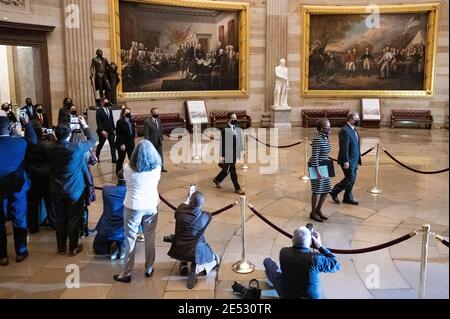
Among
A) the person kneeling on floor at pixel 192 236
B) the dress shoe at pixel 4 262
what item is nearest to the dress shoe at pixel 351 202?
the person kneeling on floor at pixel 192 236

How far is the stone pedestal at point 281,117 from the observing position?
1845 centimetres

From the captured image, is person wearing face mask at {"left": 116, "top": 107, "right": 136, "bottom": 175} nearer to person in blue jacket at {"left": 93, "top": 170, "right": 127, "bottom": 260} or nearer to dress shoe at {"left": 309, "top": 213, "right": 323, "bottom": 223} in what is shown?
person in blue jacket at {"left": 93, "top": 170, "right": 127, "bottom": 260}

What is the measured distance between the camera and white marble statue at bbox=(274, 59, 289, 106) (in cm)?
1803

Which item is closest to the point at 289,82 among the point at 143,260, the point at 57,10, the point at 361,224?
the point at 57,10

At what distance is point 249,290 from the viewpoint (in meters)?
4.75

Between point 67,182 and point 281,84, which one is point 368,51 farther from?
point 67,182

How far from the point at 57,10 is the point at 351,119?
10.9m

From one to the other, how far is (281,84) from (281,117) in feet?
4.44

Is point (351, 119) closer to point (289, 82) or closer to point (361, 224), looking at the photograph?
point (361, 224)

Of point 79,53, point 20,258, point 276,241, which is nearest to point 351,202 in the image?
point 276,241

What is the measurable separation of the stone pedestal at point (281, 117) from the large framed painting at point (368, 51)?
5.51 ft

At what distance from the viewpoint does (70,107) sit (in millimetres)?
11195

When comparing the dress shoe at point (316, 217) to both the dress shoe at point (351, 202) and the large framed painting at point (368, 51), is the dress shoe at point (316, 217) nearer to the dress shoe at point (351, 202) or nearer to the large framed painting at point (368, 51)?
the dress shoe at point (351, 202)

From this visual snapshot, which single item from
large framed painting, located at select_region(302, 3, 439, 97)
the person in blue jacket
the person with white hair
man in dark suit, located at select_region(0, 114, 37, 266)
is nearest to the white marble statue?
large framed painting, located at select_region(302, 3, 439, 97)
